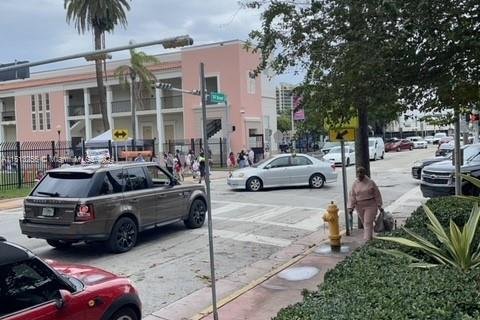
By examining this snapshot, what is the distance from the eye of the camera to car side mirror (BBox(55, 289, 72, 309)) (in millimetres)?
4245

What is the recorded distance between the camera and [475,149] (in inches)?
667

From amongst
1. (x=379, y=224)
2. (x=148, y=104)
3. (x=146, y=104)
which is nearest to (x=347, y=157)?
(x=148, y=104)

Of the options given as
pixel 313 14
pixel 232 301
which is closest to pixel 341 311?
pixel 232 301

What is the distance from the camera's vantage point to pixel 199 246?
10883mm

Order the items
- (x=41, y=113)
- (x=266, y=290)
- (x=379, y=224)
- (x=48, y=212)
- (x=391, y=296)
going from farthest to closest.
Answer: (x=41, y=113)
(x=379, y=224)
(x=48, y=212)
(x=266, y=290)
(x=391, y=296)

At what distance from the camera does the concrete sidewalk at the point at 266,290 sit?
22.1ft

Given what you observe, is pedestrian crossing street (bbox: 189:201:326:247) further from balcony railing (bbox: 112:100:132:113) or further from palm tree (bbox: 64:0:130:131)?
balcony railing (bbox: 112:100:132:113)

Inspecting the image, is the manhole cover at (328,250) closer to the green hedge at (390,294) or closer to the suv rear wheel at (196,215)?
the suv rear wheel at (196,215)

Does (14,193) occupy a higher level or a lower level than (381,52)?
lower

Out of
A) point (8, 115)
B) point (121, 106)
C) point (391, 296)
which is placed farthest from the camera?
point (8, 115)

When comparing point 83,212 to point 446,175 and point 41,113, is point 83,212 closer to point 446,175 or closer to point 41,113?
point 446,175

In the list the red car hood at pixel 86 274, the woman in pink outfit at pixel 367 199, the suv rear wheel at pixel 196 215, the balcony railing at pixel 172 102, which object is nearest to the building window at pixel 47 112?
the balcony railing at pixel 172 102

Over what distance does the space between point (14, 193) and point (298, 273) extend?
748 inches

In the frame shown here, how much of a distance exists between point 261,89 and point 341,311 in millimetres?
43714
